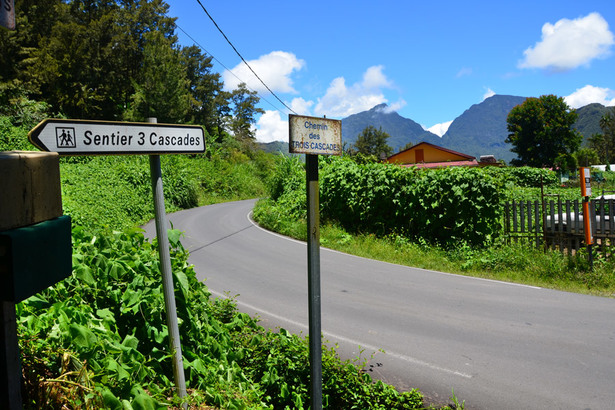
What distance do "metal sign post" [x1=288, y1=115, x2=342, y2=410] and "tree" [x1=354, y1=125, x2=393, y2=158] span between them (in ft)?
251

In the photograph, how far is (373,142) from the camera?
8081 cm

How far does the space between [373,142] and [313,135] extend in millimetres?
79714

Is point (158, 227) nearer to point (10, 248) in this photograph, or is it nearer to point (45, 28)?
point (10, 248)

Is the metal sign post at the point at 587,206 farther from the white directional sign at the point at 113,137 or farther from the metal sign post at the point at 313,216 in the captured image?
the white directional sign at the point at 113,137

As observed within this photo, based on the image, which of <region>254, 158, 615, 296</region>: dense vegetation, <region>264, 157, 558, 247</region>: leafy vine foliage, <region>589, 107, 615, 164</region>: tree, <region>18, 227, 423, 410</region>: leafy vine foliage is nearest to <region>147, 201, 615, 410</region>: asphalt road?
<region>254, 158, 615, 296</region>: dense vegetation

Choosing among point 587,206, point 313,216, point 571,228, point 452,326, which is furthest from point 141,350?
point 571,228

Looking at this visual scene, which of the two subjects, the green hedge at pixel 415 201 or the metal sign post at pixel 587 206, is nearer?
the metal sign post at pixel 587 206

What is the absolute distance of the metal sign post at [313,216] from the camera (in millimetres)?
3002

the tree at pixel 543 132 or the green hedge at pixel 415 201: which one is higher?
the tree at pixel 543 132

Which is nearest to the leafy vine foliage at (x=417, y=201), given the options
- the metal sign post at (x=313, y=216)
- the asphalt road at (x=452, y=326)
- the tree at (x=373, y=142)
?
the asphalt road at (x=452, y=326)

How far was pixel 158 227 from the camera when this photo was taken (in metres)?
3.07

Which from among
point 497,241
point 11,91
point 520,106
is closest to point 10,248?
point 497,241

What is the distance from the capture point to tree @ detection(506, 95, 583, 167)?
64812 millimetres

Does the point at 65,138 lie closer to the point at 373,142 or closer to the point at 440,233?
the point at 440,233
